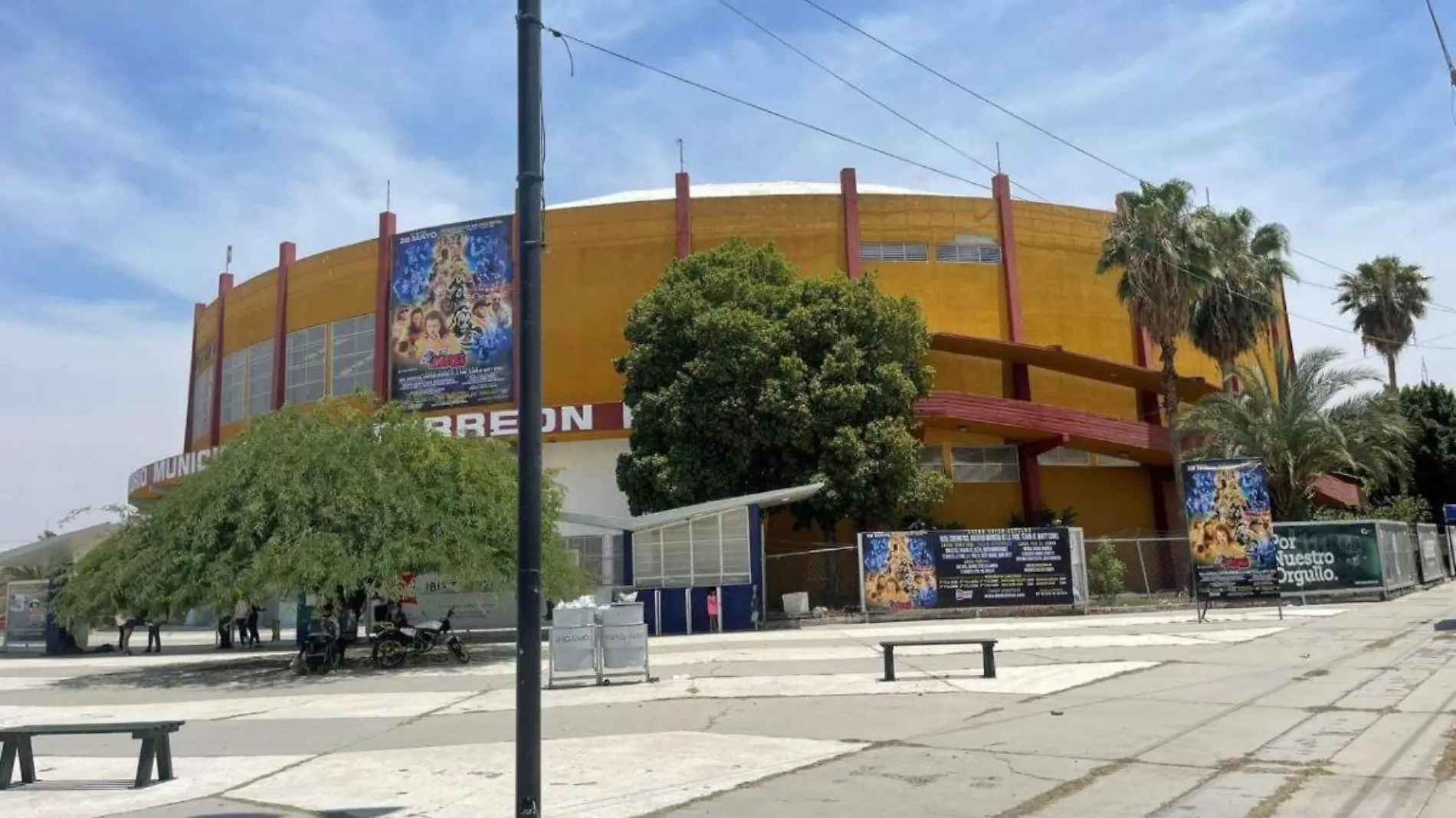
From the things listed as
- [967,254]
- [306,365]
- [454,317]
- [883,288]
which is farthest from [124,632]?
[967,254]

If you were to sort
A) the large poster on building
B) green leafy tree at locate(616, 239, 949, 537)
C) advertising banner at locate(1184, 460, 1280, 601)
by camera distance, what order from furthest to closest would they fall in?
the large poster on building, green leafy tree at locate(616, 239, 949, 537), advertising banner at locate(1184, 460, 1280, 601)

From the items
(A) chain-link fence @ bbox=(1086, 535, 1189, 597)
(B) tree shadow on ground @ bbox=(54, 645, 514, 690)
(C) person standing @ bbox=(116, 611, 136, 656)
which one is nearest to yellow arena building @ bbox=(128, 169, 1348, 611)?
(A) chain-link fence @ bbox=(1086, 535, 1189, 597)

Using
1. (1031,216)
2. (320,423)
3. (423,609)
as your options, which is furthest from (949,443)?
(320,423)

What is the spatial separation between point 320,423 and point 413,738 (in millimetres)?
12628

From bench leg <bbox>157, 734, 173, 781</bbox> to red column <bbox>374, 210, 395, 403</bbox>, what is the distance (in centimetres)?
3126

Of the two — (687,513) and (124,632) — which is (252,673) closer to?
(687,513)

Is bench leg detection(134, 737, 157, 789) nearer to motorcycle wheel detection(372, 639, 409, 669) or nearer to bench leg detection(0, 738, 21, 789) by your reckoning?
bench leg detection(0, 738, 21, 789)

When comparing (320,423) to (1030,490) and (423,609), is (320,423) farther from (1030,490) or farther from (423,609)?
(1030,490)

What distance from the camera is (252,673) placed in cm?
2145

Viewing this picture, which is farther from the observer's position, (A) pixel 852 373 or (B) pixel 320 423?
(A) pixel 852 373

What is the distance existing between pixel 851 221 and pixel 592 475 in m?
13.1

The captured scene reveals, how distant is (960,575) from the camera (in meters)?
28.7

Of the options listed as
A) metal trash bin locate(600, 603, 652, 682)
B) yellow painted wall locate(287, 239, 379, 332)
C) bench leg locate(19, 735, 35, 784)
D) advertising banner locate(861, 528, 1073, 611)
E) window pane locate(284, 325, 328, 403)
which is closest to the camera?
bench leg locate(19, 735, 35, 784)

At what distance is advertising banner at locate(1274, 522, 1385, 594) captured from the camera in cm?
2834
